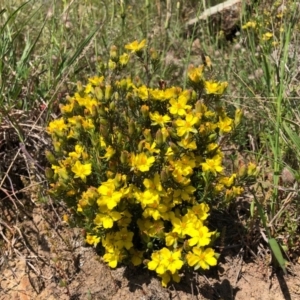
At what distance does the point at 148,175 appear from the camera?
63.4 inches

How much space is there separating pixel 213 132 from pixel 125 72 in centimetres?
107

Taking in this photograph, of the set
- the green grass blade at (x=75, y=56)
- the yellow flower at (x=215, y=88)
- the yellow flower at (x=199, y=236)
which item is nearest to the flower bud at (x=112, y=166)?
the yellow flower at (x=199, y=236)

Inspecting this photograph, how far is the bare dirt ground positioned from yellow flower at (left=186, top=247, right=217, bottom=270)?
0.51ft

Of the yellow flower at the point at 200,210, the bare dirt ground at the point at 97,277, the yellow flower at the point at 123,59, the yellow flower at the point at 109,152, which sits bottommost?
the bare dirt ground at the point at 97,277

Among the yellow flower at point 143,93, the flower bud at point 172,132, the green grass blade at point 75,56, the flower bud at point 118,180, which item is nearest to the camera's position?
the flower bud at point 118,180

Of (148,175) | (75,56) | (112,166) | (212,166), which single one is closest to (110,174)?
(112,166)

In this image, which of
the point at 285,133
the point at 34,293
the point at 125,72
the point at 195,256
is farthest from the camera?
the point at 125,72

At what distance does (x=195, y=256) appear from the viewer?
5.15ft

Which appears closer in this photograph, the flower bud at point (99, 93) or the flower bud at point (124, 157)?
the flower bud at point (124, 157)

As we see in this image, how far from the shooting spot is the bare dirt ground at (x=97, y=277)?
5.58 ft

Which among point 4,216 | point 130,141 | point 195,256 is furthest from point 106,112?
point 4,216

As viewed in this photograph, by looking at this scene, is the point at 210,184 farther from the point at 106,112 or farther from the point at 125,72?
the point at 125,72

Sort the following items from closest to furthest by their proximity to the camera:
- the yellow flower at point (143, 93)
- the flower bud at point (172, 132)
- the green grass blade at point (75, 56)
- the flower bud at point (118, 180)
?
the flower bud at point (118, 180) < the flower bud at point (172, 132) < the yellow flower at point (143, 93) < the green grass blade at point (75, 56)

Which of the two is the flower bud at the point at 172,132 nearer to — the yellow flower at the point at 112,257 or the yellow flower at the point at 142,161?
the yellow flower at the point at 142,161
